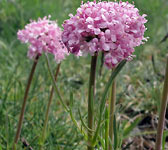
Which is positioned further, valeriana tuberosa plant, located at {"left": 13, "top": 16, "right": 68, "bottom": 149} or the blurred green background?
the blurred green background

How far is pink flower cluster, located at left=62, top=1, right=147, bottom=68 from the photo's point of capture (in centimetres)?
76

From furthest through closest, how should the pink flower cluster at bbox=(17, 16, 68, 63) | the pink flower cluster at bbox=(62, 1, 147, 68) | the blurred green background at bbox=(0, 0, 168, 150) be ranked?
1. the blurred green background at bbox=(0, 0, 168, 150)
2. the pink flower cluster at bbox=(17, 16, 68, 63)
3. the pink flower cluster at bbox=(62, 1, 147, 68)

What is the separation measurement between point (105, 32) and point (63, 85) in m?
1.21

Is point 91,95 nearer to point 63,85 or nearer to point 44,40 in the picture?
point 44,40

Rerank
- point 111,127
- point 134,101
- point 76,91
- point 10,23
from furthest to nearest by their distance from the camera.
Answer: point 10,23, point 76,91, point 134,101, point 111,127

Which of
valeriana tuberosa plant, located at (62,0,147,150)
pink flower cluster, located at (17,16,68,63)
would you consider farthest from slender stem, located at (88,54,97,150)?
pink flower cluster, located at (17,16,68,63)

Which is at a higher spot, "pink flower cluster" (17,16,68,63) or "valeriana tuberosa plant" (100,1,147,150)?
"pink flower cluster" (17,16,68,63)

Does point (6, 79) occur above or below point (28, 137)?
above

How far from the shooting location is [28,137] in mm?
1299

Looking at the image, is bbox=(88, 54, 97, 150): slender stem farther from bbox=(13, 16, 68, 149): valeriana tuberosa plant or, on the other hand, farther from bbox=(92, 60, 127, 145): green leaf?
bbox=(13, 16, 68, 149): valeriana tuberosa plant

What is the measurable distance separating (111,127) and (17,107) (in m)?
0.73

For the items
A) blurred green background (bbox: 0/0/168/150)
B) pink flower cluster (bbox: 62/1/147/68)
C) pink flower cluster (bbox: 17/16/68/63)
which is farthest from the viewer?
blurred green background (bbox: 0/0/168/150)

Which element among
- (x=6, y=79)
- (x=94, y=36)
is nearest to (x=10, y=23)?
(x=6, y=79)

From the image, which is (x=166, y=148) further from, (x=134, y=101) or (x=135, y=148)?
(x=134, y=101)
